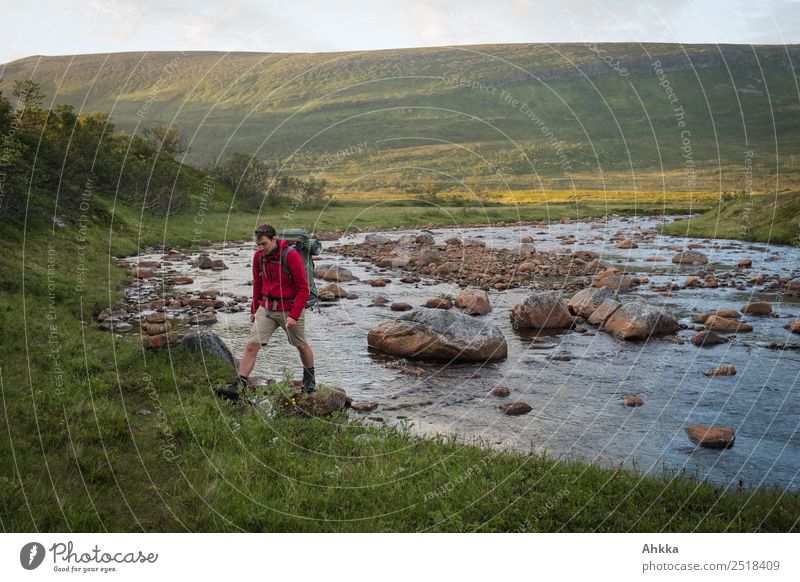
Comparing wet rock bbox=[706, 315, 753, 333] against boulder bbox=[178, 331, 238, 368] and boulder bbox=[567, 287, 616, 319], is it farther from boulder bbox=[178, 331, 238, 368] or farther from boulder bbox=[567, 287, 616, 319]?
boulder bbox=[178, 331, 238, 368]

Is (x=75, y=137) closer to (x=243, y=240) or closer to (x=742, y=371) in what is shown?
(x=243, y=240)

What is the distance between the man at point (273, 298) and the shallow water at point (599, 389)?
2.15 meters

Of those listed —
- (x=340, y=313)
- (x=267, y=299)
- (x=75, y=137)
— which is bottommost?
(x=340, y=313)

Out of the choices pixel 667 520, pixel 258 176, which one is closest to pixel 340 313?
pixel 667 520

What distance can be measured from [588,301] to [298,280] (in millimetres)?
12145

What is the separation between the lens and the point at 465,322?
586 inches

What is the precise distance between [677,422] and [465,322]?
5525 mm

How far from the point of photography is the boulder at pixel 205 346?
40.1ft

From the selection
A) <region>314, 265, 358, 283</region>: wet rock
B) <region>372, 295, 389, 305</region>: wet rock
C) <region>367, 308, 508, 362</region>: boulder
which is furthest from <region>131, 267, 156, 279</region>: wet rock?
<region>367, 308, 508, 362</region>: boulder

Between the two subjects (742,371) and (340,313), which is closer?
(742,371)

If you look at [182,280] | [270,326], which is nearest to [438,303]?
[182,280]

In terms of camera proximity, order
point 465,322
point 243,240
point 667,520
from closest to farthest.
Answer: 1. point 667,520
2. point 465,322
3. point 243,240
